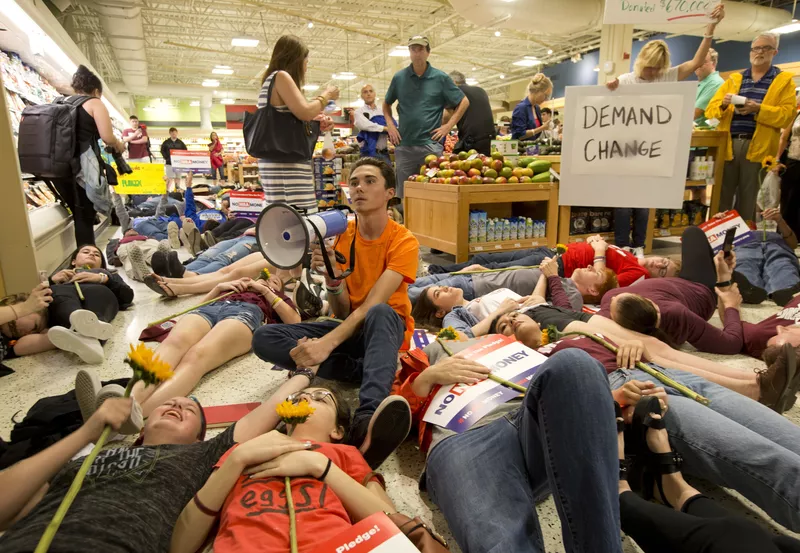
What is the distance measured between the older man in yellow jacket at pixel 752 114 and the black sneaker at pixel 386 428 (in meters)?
4.48

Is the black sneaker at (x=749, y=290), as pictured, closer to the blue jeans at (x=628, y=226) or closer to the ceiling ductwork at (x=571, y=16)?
the blue jeans at (x=628, y=226)

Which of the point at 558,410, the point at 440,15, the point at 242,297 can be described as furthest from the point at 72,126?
the point at 440,15

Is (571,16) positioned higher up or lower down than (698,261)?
higher up

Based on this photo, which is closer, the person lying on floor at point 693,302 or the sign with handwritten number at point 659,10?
the person lying on floor at point 693,302

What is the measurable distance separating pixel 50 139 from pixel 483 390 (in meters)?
3.76

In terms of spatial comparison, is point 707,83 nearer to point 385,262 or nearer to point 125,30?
point 385,262

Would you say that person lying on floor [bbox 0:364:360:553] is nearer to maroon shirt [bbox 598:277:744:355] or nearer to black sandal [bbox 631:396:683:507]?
black sandal [bbox 631:396:683:507]

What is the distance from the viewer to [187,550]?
3.61ft

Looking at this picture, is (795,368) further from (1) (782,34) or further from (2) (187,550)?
(1) (782,34)

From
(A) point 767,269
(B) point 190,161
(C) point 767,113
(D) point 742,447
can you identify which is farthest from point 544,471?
(B) point 190,161

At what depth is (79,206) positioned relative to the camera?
3795 mm

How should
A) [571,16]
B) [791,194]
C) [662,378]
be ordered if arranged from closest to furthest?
[662,378] → [791,194] → [571,16]

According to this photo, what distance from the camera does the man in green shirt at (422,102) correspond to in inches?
166

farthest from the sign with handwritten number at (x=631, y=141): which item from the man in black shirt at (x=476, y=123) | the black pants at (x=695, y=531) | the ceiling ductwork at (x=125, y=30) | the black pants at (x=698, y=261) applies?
the ceiling ductwork at (x=125, y=30)
